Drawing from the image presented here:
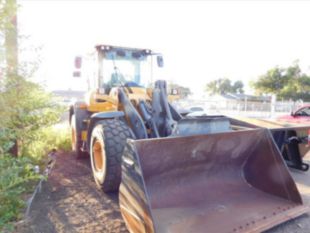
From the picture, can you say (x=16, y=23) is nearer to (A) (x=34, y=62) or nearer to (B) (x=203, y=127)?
(A) (x=34, y=62)

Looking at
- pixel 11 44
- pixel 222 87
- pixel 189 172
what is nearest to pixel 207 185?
pixel 189 172

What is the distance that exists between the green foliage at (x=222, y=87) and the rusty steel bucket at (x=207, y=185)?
49.2 meters

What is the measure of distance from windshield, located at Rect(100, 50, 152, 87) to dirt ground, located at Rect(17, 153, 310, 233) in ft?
6.24

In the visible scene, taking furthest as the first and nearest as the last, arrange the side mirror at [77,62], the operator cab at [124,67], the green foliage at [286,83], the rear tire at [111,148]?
the green foliage at [286,83], the operator cab at [124,67], the side mirror at [77,62], the rear tire at [111,148]

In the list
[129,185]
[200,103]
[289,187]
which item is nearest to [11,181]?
[129,185]

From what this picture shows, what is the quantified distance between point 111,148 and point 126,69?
243 cm

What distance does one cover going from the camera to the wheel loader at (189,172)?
8.55 ft

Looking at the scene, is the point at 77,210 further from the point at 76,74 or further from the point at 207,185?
the point at 76,74

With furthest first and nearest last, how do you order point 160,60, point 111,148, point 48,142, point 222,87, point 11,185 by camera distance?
point 222,87 < point 48,142 < point 160,60 < point 111,148 < point 11,185

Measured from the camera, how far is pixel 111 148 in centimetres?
337

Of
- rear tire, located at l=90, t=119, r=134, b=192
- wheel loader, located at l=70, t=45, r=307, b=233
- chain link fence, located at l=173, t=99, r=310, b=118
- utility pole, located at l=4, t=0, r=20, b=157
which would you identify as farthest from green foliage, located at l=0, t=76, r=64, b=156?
chain link fence, located at l=173, t=99, r=310, b=118

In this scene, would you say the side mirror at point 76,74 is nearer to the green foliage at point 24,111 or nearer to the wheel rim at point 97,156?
the green foliage at point 24,111

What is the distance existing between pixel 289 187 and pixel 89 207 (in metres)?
2.47

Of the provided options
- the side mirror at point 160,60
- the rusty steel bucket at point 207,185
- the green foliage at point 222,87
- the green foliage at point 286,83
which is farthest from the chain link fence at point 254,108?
the green foliage at point 222,87
